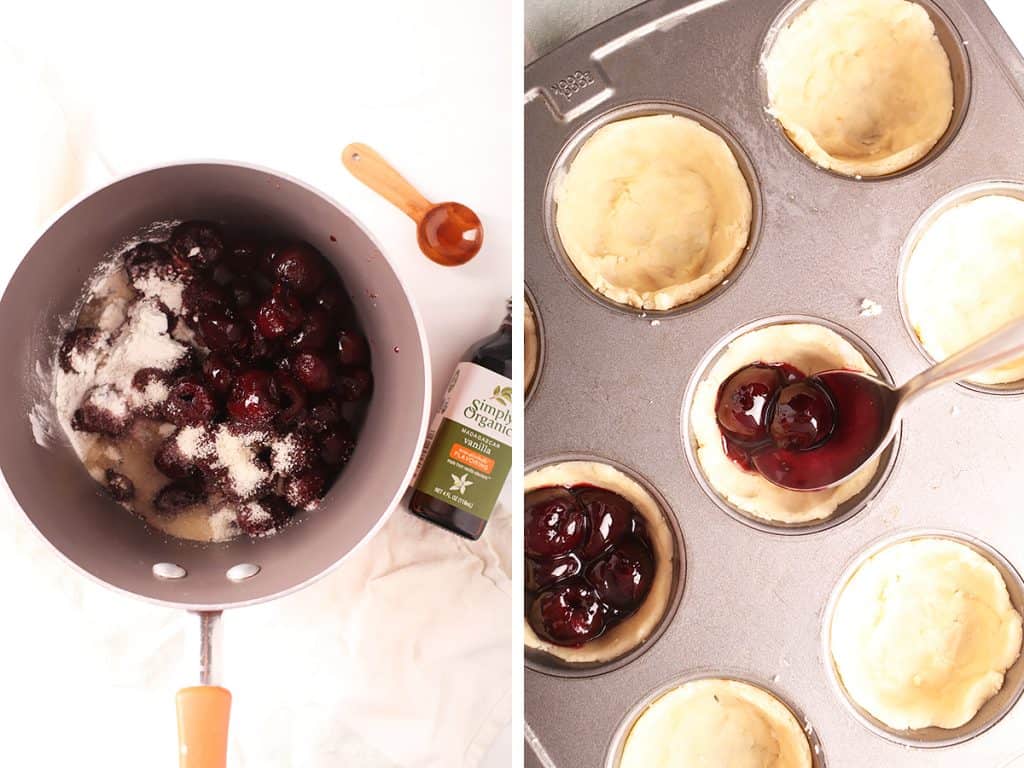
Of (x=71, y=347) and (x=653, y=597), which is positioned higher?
(x=71, y=347)

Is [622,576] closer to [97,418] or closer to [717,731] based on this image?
[717,731]

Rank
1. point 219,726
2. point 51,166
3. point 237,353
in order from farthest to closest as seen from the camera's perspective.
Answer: point 51,166 → point 237,353 → point 219,726

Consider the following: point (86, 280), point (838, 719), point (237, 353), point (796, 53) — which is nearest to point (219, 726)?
point (237, 353)

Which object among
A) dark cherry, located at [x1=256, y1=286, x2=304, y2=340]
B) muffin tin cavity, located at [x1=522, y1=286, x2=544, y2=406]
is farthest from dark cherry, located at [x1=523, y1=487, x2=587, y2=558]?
dark cherry, located at [x1=256, y1=286, x2=304, y2=340]

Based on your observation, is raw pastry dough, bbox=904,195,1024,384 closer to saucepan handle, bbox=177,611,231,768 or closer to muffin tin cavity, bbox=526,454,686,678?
muffin tin cavity, bbox=526,454,686,678

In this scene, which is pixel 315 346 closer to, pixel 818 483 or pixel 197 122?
pixel 197 122

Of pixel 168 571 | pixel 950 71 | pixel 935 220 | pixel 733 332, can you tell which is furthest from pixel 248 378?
pixel 950 71
